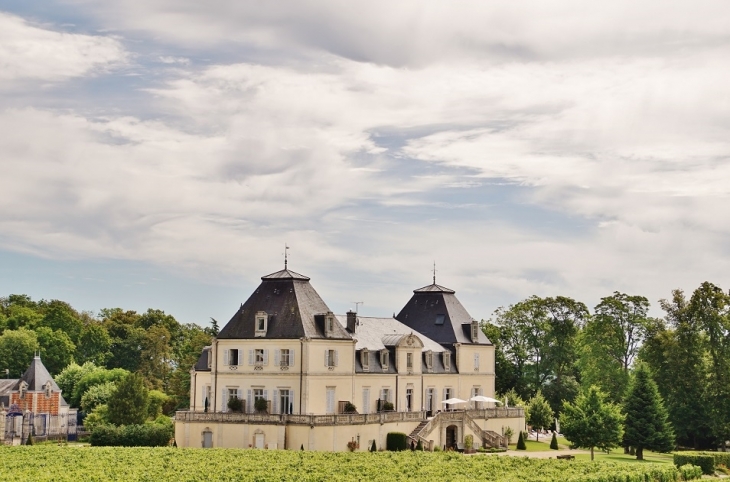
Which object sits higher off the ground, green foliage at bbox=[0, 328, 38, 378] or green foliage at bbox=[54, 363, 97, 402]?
green foliage at bbox=[0, 328, 38, 378]

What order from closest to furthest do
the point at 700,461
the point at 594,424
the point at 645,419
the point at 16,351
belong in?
the point at 700,461, the point at 594,424, the point at 645,419, the point at 16,351

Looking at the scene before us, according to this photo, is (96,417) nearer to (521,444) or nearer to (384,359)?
(384,359)

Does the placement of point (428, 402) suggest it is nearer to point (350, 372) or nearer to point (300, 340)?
point (350, 372)

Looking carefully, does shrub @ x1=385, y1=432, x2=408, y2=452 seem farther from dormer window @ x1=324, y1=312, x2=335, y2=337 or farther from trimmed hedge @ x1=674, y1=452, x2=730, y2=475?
trimmed hedge @ x1=674, y1=452, x2=730, y2=475

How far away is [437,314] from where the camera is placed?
2980 inches

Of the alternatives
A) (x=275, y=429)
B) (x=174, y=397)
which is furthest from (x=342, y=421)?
(x=174, y=397)

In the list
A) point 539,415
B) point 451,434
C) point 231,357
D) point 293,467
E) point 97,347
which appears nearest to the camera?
point 293,467

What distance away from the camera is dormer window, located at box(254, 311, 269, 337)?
207 ft

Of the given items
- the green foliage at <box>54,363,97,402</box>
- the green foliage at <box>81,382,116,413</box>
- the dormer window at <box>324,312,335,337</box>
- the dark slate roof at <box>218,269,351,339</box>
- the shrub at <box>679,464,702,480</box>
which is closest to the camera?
the shrub at <box>679,464,702,480</box>

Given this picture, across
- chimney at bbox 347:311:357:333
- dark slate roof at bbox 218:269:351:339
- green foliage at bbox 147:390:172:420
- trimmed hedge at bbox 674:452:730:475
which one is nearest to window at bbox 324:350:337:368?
dark slate roof at bbox 218:269:351:339

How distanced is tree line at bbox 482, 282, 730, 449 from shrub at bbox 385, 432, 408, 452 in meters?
10.4

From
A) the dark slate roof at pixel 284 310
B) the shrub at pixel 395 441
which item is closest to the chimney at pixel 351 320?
the dark slate roof at pixel 284 310

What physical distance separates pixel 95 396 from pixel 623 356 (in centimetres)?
4576

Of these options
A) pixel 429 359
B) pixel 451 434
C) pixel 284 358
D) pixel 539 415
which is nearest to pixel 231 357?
pixel 284 358
